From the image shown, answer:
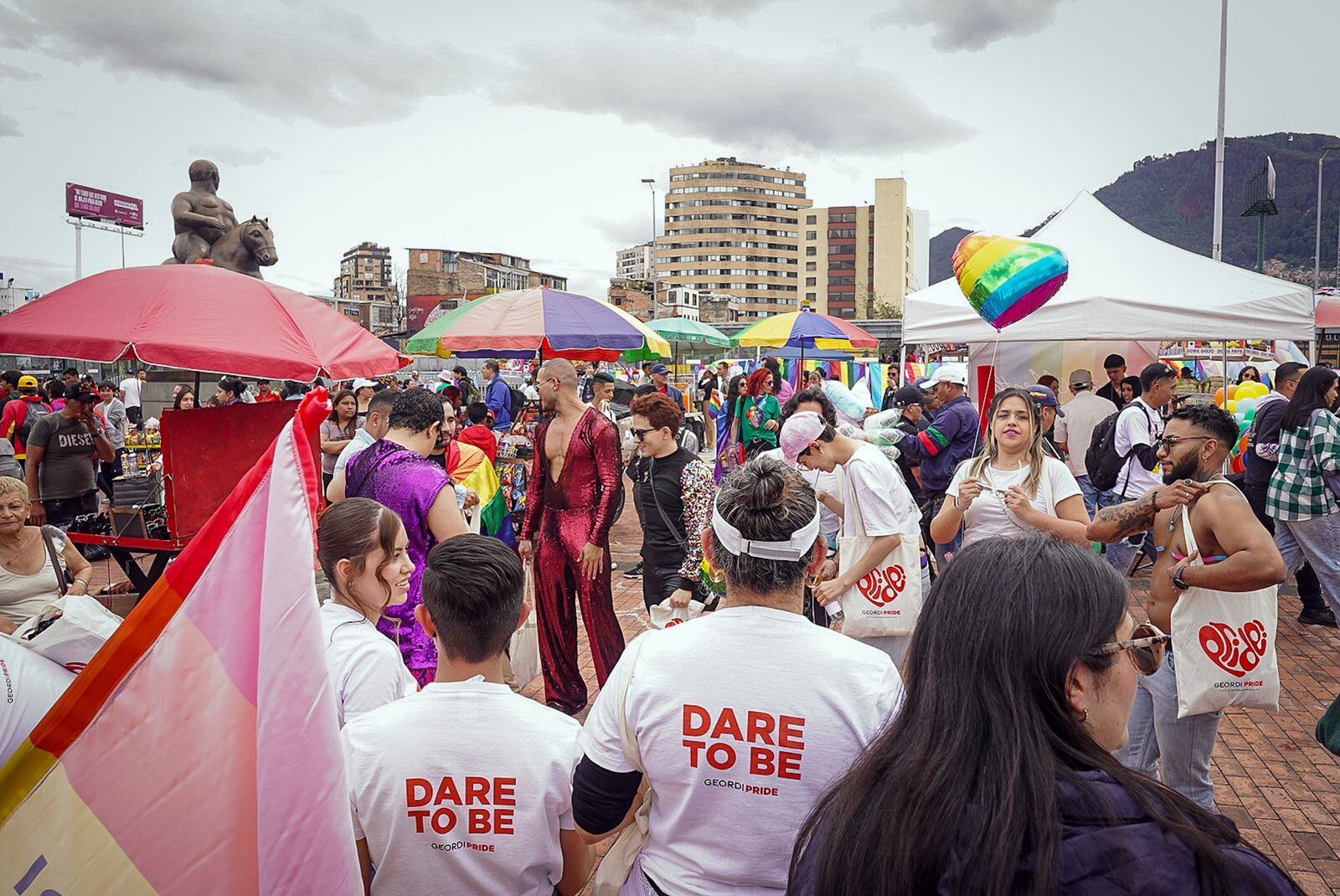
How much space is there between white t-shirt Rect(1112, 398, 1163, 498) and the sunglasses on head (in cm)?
596

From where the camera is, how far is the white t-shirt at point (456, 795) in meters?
1.99

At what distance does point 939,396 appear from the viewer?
7.91m

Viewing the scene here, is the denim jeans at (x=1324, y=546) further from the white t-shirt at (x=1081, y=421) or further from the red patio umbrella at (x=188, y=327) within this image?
the red patio umbrella at (x=188, y=327)

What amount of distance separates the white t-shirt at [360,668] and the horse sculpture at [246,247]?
11392mm

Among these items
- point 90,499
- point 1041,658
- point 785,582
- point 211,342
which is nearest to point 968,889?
point 1041,658

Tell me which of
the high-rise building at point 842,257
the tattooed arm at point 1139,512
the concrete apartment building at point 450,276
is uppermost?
the high-rise building at point 842,257

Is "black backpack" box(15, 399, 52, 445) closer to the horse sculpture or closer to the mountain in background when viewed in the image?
the horse sculpture

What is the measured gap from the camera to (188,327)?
13.7ft

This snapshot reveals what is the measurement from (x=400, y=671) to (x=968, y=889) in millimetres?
1914

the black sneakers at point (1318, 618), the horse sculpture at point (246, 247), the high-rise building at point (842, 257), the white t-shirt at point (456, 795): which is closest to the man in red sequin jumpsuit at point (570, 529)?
the white t-shirt at point (456, 795)

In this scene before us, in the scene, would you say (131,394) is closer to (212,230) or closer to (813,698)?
(212,230)

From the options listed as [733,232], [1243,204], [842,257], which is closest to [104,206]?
[733,232]

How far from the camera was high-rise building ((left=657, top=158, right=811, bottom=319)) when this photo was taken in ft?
449

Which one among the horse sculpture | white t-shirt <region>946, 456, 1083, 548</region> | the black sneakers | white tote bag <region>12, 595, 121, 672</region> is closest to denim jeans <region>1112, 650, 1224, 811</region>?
white t-shirt <region>946, 456, 1083, 548</region>
